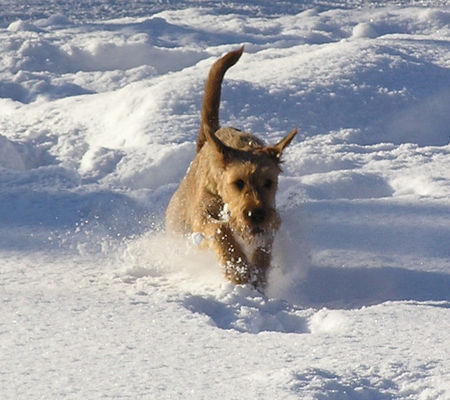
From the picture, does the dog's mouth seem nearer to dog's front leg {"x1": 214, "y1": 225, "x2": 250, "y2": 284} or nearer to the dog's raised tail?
dog's front leg {"x1": 214, "y1": 225, "x2": 250, "y2": 284}

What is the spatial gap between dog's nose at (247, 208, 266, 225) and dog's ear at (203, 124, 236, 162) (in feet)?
1.28

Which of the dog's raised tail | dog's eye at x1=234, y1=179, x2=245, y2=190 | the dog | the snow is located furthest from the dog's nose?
the dog's raised tail

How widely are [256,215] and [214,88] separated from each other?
1094 millimetres

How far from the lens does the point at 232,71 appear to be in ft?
26.7

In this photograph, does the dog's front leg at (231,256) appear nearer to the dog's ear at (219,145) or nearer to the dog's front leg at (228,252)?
the dog's front leg at (228,252)

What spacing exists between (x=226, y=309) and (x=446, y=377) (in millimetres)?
1160

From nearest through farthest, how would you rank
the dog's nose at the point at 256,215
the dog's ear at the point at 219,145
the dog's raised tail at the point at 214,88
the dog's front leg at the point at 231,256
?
the dog's nose at the point at 256,215, the dog's front leg at the point at 231,256, the dog's ear at the point at 219,145, the dog's raised tail at the point at 214,88

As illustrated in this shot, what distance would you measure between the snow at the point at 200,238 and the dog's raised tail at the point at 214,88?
600 mm

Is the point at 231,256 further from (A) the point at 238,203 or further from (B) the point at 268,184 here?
(B) the point at 268,184

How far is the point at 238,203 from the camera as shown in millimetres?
4059

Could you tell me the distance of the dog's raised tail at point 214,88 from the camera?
4805 millimetres

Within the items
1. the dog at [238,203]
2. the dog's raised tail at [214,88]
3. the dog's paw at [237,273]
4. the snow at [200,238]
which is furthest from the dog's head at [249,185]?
the dog's raised tail at [214,88]

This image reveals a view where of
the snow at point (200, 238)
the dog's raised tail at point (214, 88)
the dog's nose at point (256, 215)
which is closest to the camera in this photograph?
the snow at point (200, 238)

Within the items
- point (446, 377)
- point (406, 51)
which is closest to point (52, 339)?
point (446, 377)
